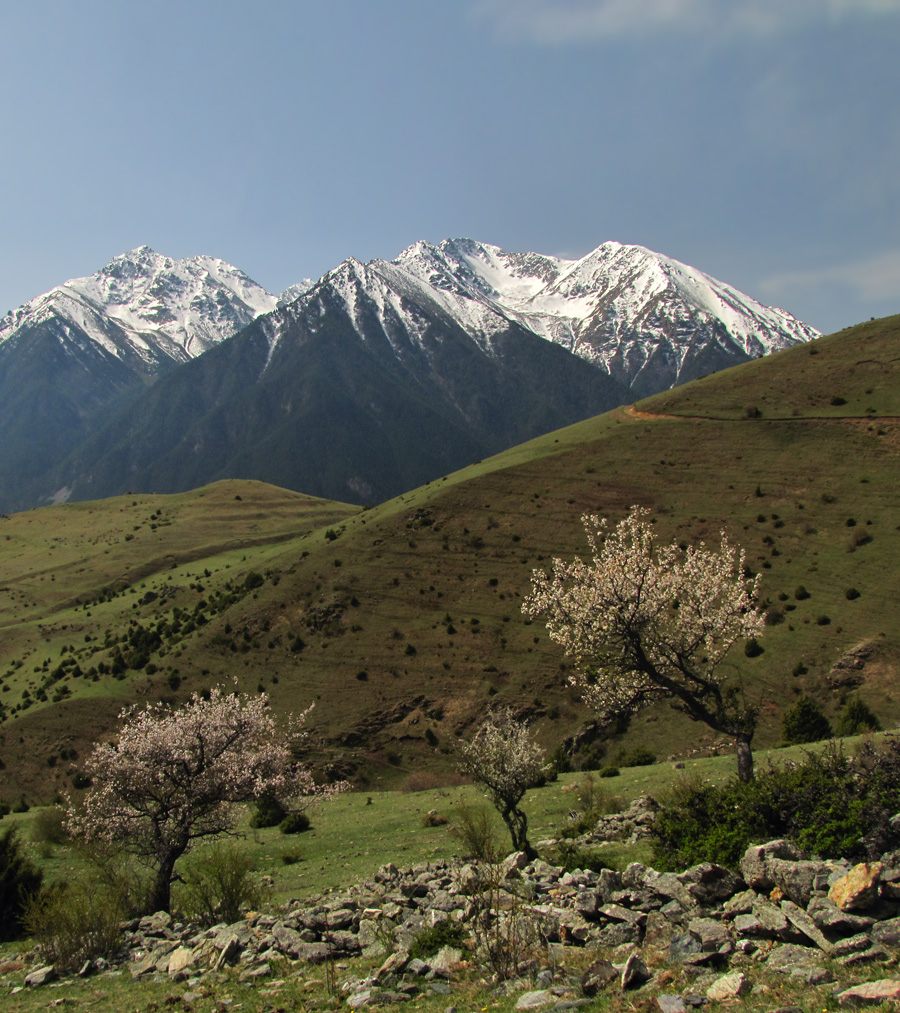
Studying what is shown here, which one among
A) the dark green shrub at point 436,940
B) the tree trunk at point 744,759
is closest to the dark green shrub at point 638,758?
the tree trunk at point 744,759

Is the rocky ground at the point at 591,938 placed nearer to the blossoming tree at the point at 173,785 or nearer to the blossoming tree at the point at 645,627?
the blossoming tree at the point at 173,785

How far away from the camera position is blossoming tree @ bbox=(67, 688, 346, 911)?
969 inches

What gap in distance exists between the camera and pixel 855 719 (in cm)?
4325

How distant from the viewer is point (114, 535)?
14412 cm

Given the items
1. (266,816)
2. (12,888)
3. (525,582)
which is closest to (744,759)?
(12,888)

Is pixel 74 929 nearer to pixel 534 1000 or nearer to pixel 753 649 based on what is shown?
pixel 534 1000

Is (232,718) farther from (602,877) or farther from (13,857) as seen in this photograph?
(602,877)

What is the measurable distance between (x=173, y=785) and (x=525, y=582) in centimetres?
5024

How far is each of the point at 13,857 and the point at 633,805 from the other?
928 inches

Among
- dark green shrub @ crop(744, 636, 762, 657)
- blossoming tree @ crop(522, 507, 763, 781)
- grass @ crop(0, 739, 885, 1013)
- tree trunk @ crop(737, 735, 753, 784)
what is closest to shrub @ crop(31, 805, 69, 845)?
grass @ crop(0, 739, 885, 1013)

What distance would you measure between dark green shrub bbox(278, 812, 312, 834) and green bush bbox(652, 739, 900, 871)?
26777 millimetres

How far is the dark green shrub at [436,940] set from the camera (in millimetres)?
13977

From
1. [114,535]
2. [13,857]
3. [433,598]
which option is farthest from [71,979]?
[114,535]

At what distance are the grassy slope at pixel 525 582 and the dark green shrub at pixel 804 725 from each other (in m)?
6.57
